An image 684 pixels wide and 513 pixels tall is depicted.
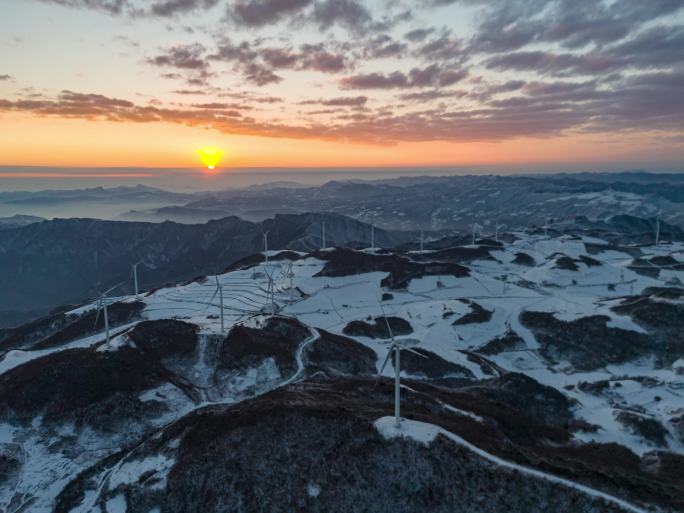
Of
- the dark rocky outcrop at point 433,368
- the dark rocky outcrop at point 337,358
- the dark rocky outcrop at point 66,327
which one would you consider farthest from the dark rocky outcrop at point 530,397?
the dark rocky outcrop at point 66,327

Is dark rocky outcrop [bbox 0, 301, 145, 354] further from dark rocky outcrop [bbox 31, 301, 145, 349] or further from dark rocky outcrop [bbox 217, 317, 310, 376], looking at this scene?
dark rocky outcrop [bbox 217, 317, 310, 376]

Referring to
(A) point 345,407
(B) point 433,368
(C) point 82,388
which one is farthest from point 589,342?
(C) point 82,388

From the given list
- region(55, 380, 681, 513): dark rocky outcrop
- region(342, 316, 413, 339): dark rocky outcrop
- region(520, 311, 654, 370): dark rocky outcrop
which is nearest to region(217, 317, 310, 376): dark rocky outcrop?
region(342, 316, 413, 339): dark rocky outcrop

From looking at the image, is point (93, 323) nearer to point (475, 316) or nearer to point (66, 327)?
point (66, 327)

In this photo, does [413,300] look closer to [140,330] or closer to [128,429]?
[140,330]

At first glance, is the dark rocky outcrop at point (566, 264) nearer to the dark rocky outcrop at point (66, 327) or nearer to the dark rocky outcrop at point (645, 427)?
the dark rocky outcrop at point (645, 427)

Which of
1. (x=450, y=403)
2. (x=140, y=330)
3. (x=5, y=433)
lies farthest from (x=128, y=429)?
(x=450, y=403)
